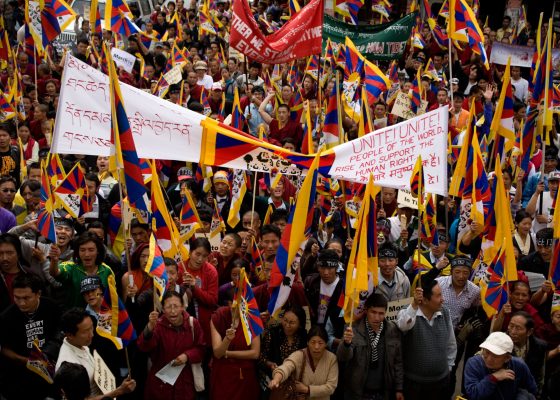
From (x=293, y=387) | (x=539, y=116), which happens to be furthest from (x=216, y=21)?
(x=293, y=387)

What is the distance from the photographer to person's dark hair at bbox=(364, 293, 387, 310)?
22.5 ft

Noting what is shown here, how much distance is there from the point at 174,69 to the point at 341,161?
21.6 ft

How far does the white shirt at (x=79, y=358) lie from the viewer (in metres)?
5.62

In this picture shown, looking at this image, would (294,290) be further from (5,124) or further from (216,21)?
(216,21)

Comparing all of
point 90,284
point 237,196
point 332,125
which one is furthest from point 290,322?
point 332,125

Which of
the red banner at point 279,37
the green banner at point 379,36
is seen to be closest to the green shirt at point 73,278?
the red banner at point 279,37

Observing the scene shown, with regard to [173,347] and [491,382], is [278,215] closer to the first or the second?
[173,347]

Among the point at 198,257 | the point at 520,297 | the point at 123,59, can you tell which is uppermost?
the point at 123,59

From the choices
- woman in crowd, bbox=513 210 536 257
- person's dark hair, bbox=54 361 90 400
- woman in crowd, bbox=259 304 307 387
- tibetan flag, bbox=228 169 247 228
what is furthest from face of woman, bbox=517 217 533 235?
person's dark hair, bbox=54 361 90 400

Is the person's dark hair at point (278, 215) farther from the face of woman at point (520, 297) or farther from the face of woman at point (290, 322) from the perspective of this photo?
the face of woman at point (520, 297)

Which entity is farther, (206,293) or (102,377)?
(206,293)

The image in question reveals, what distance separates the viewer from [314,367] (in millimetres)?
6621

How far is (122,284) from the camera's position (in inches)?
284

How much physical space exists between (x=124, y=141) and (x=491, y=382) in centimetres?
338
